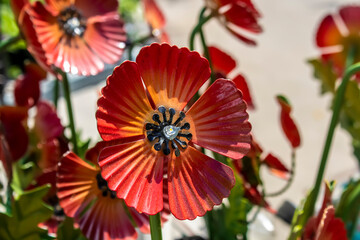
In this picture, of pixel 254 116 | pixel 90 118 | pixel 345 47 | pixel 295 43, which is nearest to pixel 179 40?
pixel 295 43

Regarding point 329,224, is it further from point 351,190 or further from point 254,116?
point 254,116

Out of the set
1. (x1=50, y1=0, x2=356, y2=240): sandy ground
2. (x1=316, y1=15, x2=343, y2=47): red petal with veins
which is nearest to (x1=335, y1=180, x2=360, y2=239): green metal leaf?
(x1=316, y1=15, x2=343, y2=47): red petal with veins

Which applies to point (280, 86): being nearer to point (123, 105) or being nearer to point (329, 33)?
point (329, 33)

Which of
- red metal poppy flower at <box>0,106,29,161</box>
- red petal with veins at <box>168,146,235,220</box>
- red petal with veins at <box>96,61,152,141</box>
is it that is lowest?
red petal with veins at <box>168,146,235,220</box>

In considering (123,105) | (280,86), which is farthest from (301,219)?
(280,86)

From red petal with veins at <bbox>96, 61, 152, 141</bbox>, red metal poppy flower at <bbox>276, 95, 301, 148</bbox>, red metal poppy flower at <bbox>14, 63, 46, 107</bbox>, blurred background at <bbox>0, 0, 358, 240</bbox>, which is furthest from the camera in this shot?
blurred background at <bbox>0, 0, 358, 240</bbox>

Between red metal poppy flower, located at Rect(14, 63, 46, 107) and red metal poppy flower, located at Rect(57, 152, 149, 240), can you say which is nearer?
red metal poppy flower, located at Rect(57, 152, 149, 240)

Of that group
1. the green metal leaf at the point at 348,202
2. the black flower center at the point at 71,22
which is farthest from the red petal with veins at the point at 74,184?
the green metal leaf at the point at 348,202

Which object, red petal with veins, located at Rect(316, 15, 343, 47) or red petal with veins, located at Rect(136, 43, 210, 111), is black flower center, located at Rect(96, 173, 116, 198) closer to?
red petal with veins, located at Rect(136, 43, 210, 111)

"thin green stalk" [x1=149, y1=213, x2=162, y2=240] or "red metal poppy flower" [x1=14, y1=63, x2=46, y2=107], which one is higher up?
"red metal poppy flower" [x1=14, y1=63, x2=46, y2=107]

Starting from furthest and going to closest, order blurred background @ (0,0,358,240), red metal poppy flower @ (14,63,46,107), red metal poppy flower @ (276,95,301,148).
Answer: blurred background @ (0,0,358,240), red metal poppy flower @ (14,63,46,107), red metal poppy flower @ (276,95,301,148)
